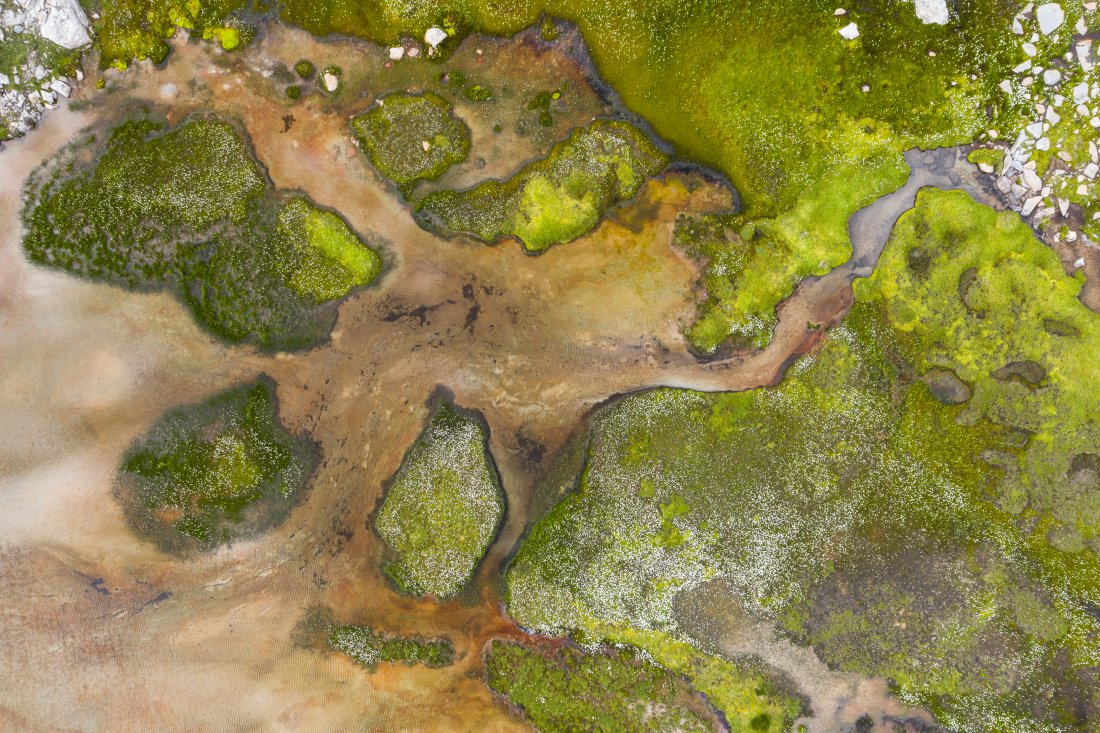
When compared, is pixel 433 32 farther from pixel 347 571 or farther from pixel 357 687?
pixel 357 687

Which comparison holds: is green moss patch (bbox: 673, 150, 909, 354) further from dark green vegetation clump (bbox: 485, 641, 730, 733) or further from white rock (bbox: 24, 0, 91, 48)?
white rock (bbox: 24, 0, 91, 48)

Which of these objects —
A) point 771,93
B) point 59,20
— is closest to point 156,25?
point 59,20

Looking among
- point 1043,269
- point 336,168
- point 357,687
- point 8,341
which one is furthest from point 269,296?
point 1043,269

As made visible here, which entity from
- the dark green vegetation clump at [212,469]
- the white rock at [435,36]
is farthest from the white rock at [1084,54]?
the dark green vegetation clump at [212,469]

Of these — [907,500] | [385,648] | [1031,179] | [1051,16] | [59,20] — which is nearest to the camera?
[1051,16]

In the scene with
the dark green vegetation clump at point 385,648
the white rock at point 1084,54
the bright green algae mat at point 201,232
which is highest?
the white rock at point 1084,54

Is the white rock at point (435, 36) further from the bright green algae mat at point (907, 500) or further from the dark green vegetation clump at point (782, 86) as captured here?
the bright green algae mat at point (907, 500)

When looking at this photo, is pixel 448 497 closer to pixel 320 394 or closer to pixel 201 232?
pixel 320 394

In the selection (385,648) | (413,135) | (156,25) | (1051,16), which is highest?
(1051,16)
